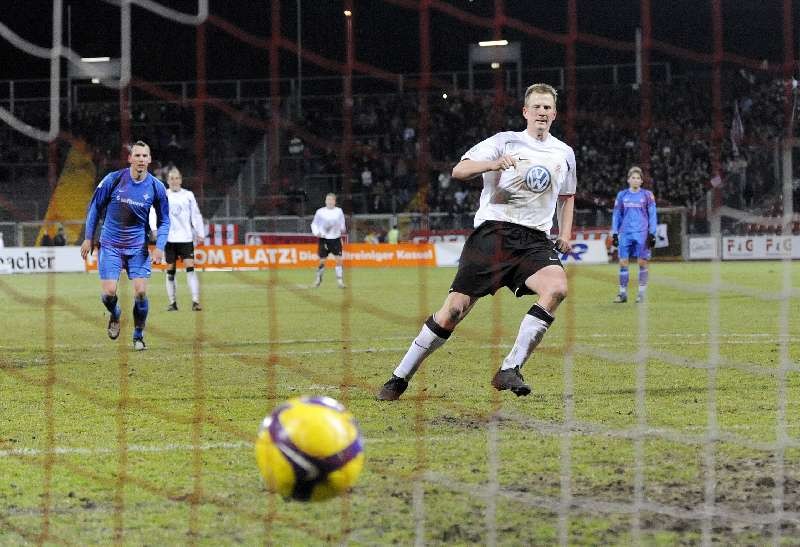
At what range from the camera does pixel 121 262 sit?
37.4ft

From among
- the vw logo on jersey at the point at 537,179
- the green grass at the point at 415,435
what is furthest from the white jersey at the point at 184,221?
the vw logo on jersey at the point at 537,179

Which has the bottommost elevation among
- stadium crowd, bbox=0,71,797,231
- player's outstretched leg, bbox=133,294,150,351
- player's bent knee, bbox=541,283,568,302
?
player's outstretched leg, bbox=133,294,150,351

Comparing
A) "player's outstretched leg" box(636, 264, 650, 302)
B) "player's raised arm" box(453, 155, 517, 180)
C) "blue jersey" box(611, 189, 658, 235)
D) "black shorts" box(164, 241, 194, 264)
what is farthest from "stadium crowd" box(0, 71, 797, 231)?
"player's raised arm" box(453, 155, 517, 180)

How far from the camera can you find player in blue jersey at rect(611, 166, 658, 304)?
17.1 m

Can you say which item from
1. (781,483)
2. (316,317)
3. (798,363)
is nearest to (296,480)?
(781,483)

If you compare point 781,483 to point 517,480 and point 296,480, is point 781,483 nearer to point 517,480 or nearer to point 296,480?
point 517,480

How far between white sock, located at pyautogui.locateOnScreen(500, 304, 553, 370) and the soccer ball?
10.2 ft

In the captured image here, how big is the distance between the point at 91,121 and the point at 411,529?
23.2 meters

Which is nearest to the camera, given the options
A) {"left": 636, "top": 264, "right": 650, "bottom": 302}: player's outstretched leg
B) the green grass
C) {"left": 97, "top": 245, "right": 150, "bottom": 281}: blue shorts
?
the green grass

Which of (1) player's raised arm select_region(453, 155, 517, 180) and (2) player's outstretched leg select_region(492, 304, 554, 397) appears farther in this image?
(2) player's outstretched leg select_region(492, 304, 554, 397)

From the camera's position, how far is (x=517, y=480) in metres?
4.92

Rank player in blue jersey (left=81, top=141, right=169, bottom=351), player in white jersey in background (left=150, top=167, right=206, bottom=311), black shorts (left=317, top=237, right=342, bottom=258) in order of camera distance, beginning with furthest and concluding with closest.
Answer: black shorts (left=317, top=237, right=342, bottom=258)
player in white jersey in background (left=150, top=167, right=206, bottom=311)
player in blue jersey (left=81, top=141, right=169, bottom=351)

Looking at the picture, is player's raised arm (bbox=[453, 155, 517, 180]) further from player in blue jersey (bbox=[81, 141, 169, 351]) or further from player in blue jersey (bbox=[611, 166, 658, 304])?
player in blue jersey (bbox=[611, 166, 658, 304])

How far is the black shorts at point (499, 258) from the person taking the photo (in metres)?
7.34
